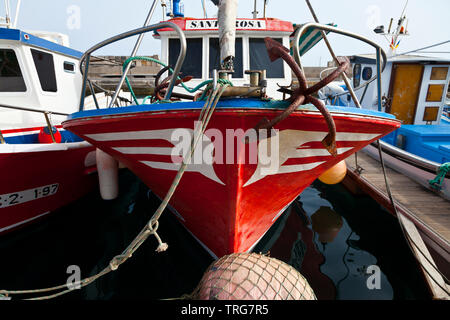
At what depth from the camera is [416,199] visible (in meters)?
4.52

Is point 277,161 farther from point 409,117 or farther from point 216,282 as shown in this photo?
point 409,117

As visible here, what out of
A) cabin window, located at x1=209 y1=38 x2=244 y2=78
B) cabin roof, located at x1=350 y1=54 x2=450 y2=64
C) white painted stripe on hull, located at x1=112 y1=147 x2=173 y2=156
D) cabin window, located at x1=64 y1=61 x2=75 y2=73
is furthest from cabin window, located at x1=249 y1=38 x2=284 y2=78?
cabin roof, located at x1=350 y1=54 x2=450 y2=64

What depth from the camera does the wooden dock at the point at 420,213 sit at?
3.22 m

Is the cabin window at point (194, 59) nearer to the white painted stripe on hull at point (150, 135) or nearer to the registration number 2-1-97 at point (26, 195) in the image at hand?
the white painted stripe on hull at point (150, 135)

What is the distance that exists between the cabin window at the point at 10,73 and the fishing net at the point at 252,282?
5.34 m

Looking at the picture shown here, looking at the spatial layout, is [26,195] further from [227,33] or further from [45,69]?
[227,33]

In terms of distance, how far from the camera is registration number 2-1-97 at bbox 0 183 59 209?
394 centimetres

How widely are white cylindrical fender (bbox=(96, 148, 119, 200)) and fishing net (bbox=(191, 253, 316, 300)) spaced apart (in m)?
3.38

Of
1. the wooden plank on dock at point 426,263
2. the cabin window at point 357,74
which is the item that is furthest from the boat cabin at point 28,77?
the cabin window at point 357,74

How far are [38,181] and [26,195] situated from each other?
0.90ft
